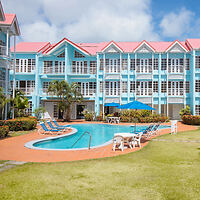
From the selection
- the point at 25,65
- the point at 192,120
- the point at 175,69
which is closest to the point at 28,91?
the point at 25,65

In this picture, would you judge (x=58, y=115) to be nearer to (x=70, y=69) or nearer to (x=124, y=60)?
(x=70, y=69)

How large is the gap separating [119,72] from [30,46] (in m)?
14.1

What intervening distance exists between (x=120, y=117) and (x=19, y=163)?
64.3ft

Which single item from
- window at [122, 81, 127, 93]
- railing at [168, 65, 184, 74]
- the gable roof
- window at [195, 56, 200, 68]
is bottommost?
window at [122, 81, 127, 93]

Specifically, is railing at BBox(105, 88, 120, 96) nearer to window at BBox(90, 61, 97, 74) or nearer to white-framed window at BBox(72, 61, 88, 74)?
window at BBox(90, 61, 97, 74)

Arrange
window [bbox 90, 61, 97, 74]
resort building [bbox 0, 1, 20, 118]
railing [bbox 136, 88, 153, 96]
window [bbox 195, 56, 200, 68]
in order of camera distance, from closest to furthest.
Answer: resort building [bbox 0, 1, 20, 118] → window [bbox 195, 56, 200, 68] → railing [bbox 136, 88, 153, 96] → window [bbox 90, 61, 97, 74]

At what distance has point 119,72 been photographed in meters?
29.1

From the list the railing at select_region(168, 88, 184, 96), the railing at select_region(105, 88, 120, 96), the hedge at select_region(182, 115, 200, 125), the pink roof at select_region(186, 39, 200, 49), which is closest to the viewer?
the hedge at select_region(182, 115, 200, 125)

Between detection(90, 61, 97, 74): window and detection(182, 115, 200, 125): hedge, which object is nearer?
detection(182, 115, 200, 125): hedge

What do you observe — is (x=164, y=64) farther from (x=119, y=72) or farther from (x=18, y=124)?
(x=18, y=124)

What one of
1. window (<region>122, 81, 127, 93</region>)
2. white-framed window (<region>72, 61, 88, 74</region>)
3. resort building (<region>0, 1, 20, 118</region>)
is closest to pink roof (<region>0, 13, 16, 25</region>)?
resort building (<region>0, 1, 20, 118</region>)

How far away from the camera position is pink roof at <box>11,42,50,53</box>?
30.0 m

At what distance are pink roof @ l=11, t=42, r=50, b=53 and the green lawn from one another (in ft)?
85.0

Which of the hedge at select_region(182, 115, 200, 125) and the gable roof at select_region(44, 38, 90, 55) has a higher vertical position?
the gable roof at select_region(44, 38, 90, 55)
